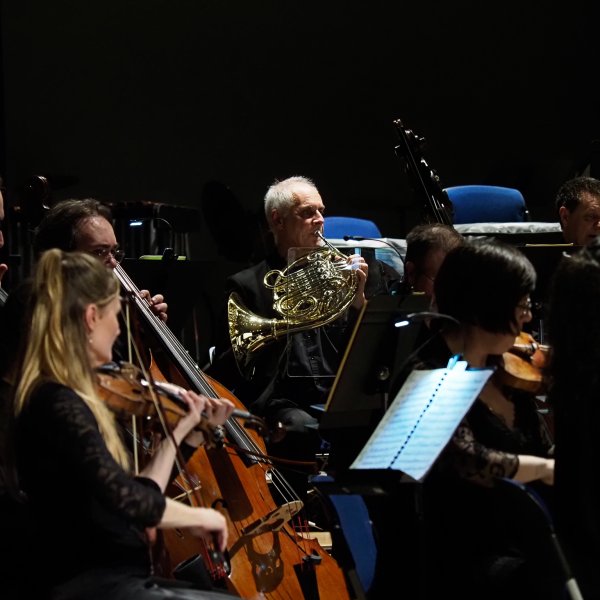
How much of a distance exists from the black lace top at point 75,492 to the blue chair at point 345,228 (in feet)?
9.29

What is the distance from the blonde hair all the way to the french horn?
1.53 metres

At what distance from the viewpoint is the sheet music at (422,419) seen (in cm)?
191

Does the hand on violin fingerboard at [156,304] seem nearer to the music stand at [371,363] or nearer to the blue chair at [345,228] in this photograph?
the music stand at [371,363]

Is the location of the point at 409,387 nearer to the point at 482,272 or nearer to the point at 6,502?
the point at 482,272

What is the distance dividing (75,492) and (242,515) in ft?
2.81

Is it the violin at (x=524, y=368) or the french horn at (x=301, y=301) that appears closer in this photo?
the violin at (x=524, y=368)

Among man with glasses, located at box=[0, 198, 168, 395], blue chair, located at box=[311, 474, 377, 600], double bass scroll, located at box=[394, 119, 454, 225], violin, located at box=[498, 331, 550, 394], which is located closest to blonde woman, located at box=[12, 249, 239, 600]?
blue chair, located at box=[311, 474, 377, 600]

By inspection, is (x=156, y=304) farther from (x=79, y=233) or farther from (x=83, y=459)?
(x=83, y=459)

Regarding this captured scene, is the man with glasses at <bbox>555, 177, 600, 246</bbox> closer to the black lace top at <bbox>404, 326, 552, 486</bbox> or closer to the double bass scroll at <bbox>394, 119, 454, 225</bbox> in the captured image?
the double bass scroll at <bbox>394, 119, 454, 225</bbox>

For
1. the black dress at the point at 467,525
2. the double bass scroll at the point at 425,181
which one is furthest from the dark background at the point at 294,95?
the black dress at the point at 467,525

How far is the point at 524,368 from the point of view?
7.58ft

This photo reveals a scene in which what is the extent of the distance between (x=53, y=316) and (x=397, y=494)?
802mm

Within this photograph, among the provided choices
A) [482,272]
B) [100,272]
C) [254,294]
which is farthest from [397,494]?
[254,294]

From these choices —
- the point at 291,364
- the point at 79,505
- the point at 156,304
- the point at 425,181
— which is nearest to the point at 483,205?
the point at 425,181
